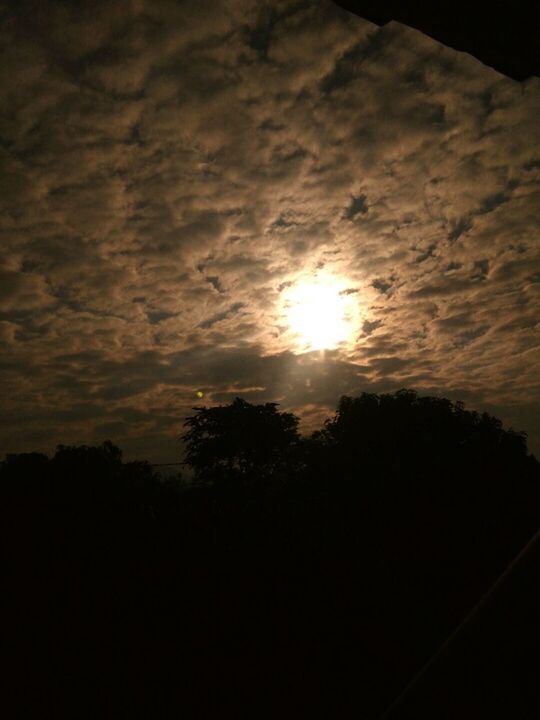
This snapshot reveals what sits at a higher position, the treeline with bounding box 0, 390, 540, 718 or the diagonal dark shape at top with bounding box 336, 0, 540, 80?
the diagonal dark shape at top with bounding box 336, 0, 540, 80

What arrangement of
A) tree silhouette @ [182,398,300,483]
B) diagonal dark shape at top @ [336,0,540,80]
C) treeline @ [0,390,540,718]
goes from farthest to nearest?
1. tree silhouette @ [182,398,300,483]
2. treeline @ [0,390,540,718]
3. diagonal dark shape at top @ [336,0,540,80]

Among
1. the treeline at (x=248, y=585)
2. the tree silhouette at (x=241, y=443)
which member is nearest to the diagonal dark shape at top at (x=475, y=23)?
the treeline at (x=248, y=585)

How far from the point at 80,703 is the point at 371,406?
24417 millimetres

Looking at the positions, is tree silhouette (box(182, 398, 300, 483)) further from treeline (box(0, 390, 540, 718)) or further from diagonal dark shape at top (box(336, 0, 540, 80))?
diagonal dark shape at top (box(336, 0, 540, 80))

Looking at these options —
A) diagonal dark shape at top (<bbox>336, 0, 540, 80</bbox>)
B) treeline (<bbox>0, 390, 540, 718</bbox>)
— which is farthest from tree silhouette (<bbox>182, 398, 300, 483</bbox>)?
diagonal dark shape at top (<bbox>336, 0, 540, 80</bbox>)

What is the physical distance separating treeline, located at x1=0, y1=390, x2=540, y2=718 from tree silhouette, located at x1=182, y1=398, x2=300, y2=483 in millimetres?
16540

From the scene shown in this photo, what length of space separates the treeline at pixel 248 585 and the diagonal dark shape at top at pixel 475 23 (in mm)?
13054

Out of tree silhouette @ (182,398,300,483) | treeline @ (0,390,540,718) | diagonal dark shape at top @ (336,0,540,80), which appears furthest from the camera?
tree silhouette @ (182,398,300,483)

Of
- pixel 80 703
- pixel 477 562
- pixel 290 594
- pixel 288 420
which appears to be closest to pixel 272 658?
pixel 290 594

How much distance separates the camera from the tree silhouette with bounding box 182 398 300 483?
3900 centimetres

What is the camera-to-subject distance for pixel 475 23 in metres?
→ 1.30

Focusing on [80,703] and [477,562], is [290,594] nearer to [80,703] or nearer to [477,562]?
[80,703]

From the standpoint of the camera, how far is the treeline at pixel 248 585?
10570mm

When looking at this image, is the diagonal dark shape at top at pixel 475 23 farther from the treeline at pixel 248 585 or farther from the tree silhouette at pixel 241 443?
the tree silhouette at pixel 241 443
